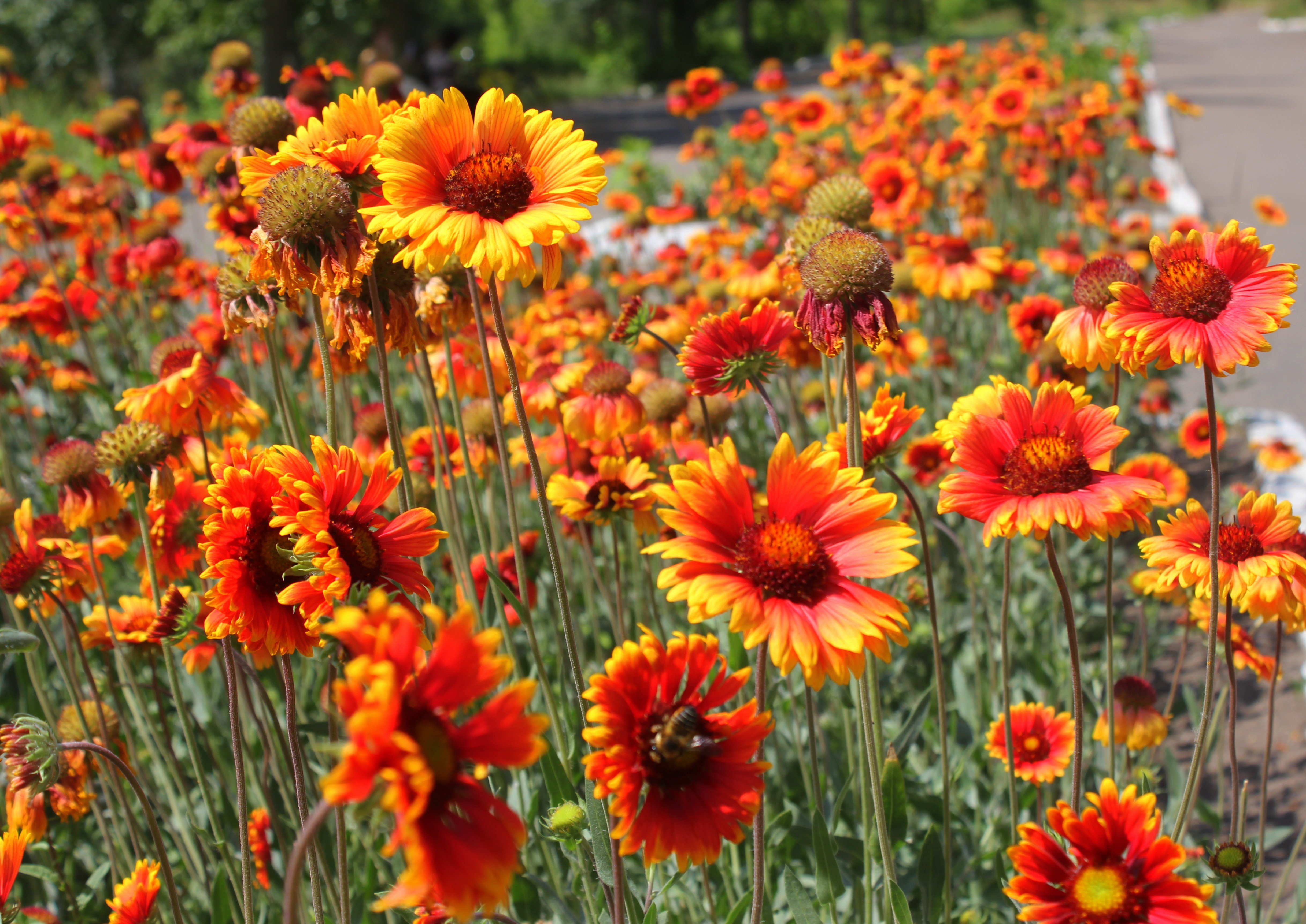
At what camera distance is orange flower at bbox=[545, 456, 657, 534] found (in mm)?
2072

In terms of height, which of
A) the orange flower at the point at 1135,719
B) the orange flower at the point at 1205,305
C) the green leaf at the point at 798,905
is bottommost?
the orange flower at the point at 1135,719

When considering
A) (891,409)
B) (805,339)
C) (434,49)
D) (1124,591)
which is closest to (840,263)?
(891,409)

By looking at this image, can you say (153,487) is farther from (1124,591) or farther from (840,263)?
(1124,591)

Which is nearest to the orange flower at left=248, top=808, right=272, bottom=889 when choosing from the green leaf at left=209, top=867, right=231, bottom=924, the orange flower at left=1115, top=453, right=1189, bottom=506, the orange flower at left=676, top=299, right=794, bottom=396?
the green leaf at left=209, top=867, right=231, bottom=924

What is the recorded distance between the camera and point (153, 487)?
187 cm

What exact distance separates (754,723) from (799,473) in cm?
31

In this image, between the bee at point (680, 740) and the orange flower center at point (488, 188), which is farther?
the orange flower center at point (488, 188)

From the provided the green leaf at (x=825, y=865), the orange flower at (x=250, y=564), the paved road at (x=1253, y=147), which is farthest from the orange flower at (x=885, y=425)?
the paved road at (x=1253, y=147)

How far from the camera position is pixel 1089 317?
5.37 feet

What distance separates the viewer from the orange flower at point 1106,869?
1093 mm

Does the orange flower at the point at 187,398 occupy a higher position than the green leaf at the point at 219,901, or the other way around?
the orange flower at the point at 187,398

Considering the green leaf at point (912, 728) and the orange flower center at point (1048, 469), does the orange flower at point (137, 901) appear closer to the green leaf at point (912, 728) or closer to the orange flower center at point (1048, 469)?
the green leaf at point (912, 728)

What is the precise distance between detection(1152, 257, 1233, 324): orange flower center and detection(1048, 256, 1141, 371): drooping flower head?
0.54 ft

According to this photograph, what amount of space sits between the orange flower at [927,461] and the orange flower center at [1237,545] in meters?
1.17
